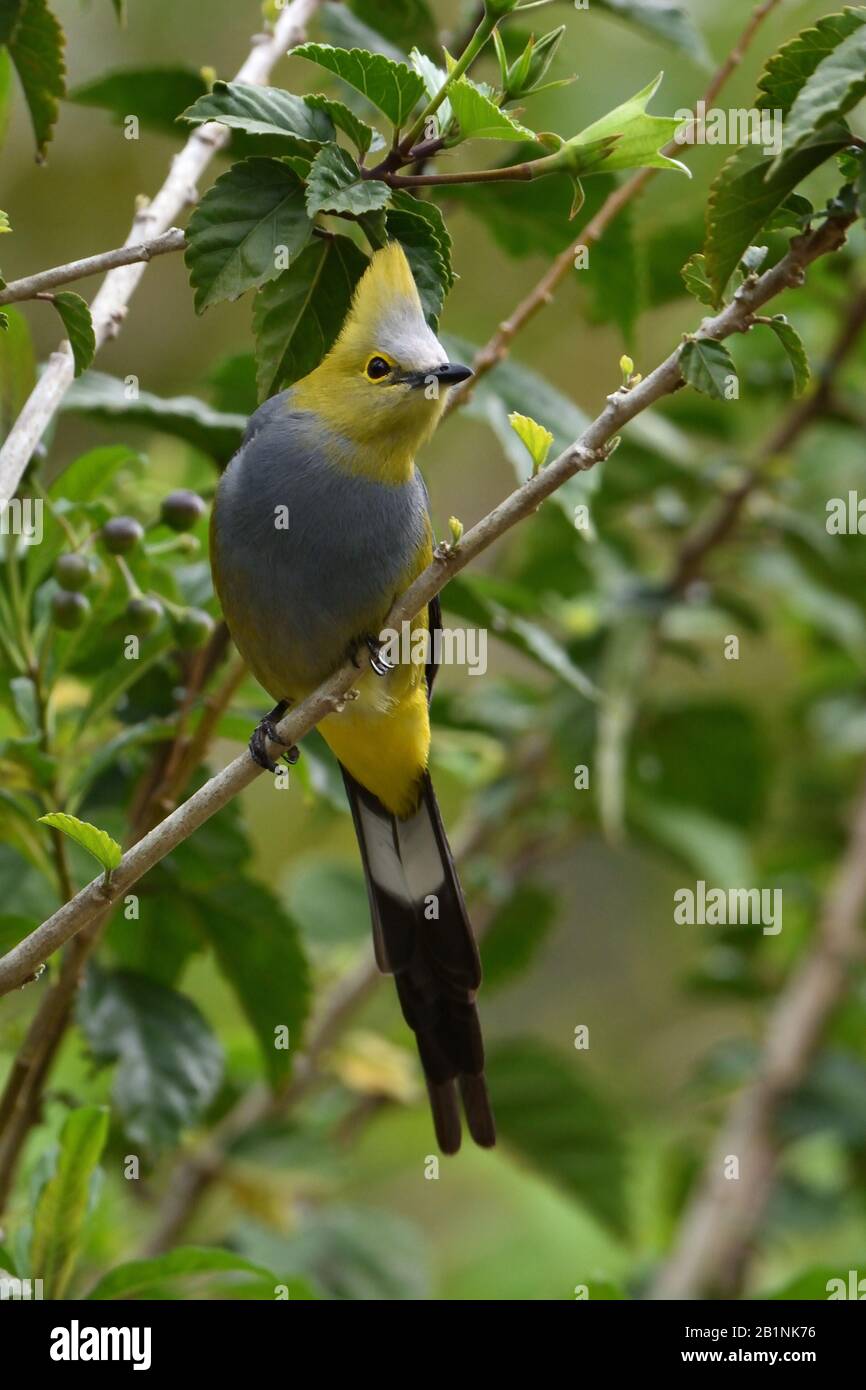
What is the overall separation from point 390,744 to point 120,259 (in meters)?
1.08

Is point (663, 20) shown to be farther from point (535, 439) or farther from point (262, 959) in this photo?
point (262, 959)

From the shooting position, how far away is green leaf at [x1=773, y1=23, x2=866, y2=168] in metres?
1.43

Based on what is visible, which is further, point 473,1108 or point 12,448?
point 473,1108

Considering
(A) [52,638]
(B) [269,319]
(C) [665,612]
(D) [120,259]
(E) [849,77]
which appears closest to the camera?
(E) [849,77]

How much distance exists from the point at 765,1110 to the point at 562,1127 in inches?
17.9

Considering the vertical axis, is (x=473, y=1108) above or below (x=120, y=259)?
below

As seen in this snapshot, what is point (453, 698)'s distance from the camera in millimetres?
2910

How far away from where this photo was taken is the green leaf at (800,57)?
158 centimetres

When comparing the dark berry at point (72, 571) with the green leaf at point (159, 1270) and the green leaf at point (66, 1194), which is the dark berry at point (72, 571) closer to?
the green leaf at point (66, 1194)

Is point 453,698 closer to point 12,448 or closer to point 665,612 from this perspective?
point 665,612

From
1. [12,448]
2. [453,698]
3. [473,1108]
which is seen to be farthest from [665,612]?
[12,448]

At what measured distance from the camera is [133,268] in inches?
84.1
